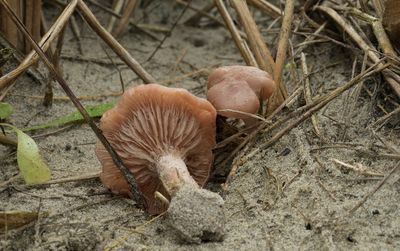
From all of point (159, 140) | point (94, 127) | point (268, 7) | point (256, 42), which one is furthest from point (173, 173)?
point (268, 7)

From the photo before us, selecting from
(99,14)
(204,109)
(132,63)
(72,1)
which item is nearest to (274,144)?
(204,109)

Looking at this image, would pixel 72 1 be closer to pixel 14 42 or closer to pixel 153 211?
pixel 14 42

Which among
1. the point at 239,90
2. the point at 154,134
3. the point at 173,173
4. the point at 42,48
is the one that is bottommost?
the point at 173,173

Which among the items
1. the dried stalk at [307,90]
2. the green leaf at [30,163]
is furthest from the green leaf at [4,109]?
the dried stalk at [307,90]

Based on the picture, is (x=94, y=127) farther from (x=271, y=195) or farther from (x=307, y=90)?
(x=307, y=90)

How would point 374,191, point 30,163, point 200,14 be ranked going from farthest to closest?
point 200,14, point 30,163, point 374,191

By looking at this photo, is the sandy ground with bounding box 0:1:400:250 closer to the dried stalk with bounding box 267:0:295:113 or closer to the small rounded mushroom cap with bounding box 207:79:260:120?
the dried stalk with bounding box 267:0:295:113

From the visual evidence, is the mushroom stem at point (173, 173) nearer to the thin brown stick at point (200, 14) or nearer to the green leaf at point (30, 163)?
the green leaf at point (30, 163)

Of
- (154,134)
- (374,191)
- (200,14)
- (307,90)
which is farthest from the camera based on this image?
(200,14)
